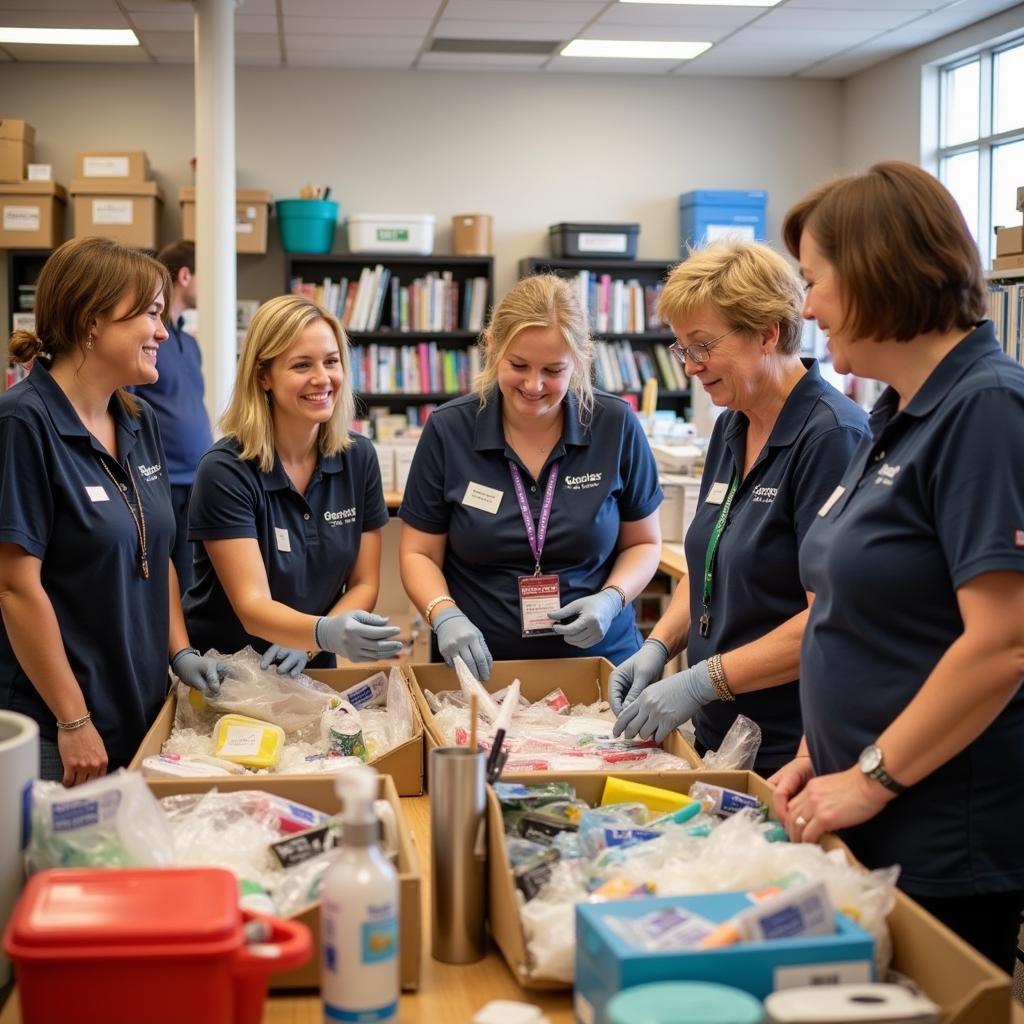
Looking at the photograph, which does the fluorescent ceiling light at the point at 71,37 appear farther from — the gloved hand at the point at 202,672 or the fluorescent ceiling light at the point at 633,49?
the gloved hand at the point at 202,672

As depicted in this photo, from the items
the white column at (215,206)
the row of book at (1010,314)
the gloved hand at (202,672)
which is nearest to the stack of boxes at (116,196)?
the white column at (215,206)

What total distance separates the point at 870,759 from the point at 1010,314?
3111 mm

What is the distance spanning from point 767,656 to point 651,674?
36 centimetres

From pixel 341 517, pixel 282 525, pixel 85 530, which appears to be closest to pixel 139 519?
pixel 85 530

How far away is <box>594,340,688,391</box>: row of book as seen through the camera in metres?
7.46

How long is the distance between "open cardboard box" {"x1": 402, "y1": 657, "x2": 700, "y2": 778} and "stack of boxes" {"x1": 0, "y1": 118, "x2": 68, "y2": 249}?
A: 5.56 meters

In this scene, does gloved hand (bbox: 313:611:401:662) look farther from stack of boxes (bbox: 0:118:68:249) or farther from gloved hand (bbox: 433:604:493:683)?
stack of boxes (bbox: 0:118:68:249)

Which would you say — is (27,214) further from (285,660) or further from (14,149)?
(285,660)

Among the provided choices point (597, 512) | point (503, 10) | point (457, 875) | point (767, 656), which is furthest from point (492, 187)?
point (457, 875)

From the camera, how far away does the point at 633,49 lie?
22.6 feet

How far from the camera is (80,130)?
7.20 metres

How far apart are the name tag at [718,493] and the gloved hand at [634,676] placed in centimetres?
32

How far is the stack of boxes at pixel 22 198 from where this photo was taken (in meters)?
6.68

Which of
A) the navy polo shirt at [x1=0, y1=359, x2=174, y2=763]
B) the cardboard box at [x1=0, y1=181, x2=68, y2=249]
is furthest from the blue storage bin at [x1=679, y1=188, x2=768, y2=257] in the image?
the navy polo shirt at [x1=0, y1=359, x2=174, y2=763]
